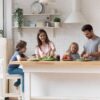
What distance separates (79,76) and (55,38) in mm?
3021

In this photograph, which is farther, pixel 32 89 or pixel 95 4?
pixel 95 4

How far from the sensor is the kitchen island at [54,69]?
10.9 feet

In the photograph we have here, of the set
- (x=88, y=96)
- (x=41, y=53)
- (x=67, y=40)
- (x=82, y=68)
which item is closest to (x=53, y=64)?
(x=82, y=68)

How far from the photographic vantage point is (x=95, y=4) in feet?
20.7

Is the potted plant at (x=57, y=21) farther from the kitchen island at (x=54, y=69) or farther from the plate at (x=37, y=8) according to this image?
the kitchen island at (x=54, y=69)

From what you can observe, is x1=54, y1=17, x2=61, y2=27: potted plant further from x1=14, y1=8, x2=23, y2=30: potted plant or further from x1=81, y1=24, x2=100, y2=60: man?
x1=81, y1=24, x2=100, y2=60: man

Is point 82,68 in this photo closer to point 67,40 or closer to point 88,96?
point 88,96

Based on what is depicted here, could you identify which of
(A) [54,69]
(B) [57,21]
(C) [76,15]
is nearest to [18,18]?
(B) [57,21]

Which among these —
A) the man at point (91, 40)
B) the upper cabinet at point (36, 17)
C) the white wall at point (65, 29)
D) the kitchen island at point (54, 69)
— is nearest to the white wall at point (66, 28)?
the white wall at point (65, 29)

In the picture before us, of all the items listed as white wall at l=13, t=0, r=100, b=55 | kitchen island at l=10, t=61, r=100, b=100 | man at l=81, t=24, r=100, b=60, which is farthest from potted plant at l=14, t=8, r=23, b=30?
kitchen island at l=10, t=61, r=100, b=100

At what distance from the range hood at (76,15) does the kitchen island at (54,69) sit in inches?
108

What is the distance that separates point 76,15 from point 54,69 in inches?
114

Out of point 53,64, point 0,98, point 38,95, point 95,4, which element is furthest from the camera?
point 95,4

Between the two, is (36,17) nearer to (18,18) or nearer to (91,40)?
(18,18)
